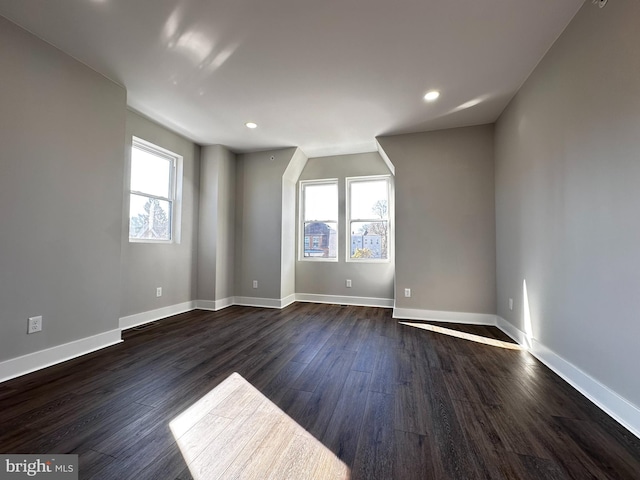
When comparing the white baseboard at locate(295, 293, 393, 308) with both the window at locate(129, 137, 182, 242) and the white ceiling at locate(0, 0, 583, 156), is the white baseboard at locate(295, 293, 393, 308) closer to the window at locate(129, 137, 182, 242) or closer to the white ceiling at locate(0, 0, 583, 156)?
the window at locate(129, 137, 182, 242)

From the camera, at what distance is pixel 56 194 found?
2236 mm

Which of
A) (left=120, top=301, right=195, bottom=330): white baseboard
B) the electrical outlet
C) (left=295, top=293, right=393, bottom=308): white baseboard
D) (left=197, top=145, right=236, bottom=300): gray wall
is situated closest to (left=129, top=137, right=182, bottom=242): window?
(left=197, top=145, right=236, bottom=300): gray wall

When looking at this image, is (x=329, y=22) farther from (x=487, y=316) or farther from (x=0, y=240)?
(x=487, y=316)

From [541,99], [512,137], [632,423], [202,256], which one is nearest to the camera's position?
[632,423]

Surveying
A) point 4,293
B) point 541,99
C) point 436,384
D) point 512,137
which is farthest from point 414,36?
point 4,293

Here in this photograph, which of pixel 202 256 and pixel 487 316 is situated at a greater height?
pixel 202 256

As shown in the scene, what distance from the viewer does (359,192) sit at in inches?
185

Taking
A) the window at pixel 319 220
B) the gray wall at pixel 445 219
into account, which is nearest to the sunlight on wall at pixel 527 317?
the gray wall at pixel 445 219

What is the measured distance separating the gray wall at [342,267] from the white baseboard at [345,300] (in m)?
0.05

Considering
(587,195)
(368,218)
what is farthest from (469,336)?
(368,218)

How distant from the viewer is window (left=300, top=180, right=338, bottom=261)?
189 inches

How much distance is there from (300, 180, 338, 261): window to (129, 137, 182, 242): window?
7.20 feet

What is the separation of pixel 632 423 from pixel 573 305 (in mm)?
739

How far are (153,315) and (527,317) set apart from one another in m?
4.45
